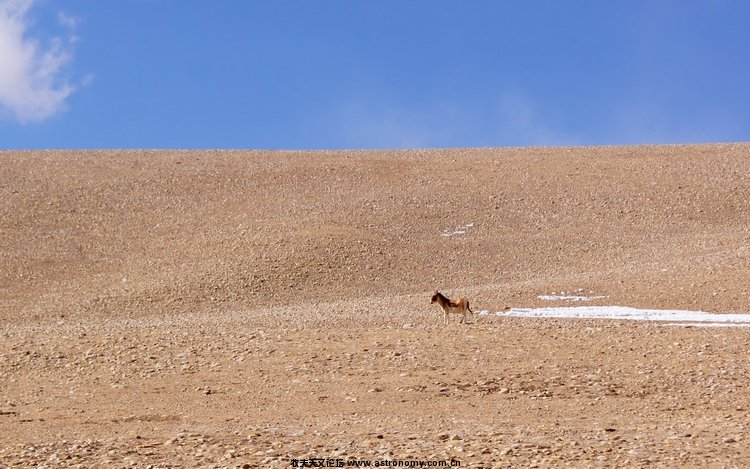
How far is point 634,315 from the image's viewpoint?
69.4 ft

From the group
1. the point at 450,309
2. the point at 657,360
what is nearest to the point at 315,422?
the point at 657,360

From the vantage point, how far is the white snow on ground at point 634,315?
773 inches

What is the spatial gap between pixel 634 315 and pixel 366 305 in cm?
666

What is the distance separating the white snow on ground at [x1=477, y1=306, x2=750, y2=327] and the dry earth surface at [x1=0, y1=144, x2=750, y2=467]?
111cm

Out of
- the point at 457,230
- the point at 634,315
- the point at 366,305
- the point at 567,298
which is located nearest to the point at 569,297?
the point at 567,298

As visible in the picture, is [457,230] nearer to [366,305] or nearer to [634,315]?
[366,305]

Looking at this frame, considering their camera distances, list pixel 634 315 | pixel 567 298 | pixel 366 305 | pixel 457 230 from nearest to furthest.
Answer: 1. pixel 634 315
2. pixel 366 305
3. pixel 567 298
4. pixel 457 230

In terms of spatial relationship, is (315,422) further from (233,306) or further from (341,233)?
(341,233)

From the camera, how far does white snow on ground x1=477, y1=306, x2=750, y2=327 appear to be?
19641 millimetres

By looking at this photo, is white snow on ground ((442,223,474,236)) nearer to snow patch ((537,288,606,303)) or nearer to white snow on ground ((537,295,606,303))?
snow patch ((537,288,606,303))

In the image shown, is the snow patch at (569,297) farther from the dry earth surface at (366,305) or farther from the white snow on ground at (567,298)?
the dry earth surface at (366,305)

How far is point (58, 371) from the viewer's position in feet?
52.2

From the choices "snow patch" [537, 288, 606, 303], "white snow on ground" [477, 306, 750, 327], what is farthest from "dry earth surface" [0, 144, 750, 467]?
"white snow on ground" [477, 306, 750, 327]

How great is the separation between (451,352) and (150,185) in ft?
98.6
